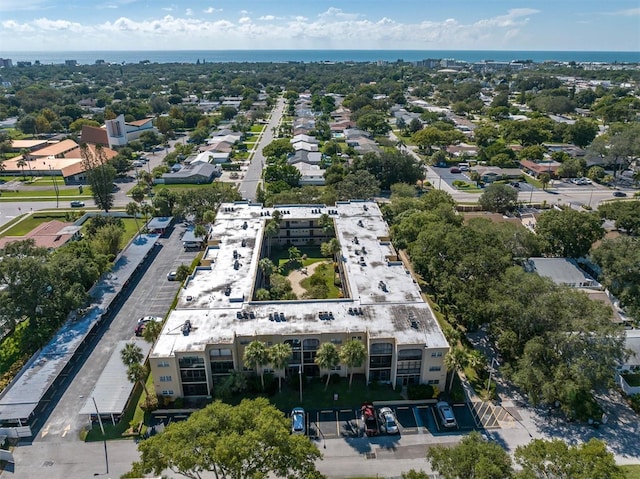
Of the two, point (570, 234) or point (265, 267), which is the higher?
point (570, 234)

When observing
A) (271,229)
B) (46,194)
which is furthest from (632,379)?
(46,194)

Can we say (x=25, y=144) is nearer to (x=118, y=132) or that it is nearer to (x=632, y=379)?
(x=118, y=132)

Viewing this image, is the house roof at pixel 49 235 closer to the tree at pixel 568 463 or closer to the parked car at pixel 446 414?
the parked car at pixel 446 414

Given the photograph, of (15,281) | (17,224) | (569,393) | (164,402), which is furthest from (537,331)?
(17,224)

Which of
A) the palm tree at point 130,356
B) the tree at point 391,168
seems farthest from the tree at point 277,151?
the palm tree at point 130,356

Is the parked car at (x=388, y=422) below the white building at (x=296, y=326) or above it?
below

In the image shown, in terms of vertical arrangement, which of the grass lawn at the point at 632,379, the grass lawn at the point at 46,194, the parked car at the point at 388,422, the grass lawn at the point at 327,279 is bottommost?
the parked car at the point at 388,422

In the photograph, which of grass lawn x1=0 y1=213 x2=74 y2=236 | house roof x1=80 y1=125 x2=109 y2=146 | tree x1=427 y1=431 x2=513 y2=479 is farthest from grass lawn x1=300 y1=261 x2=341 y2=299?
house roof x1=80 y1=125 x2=109 y2=146
